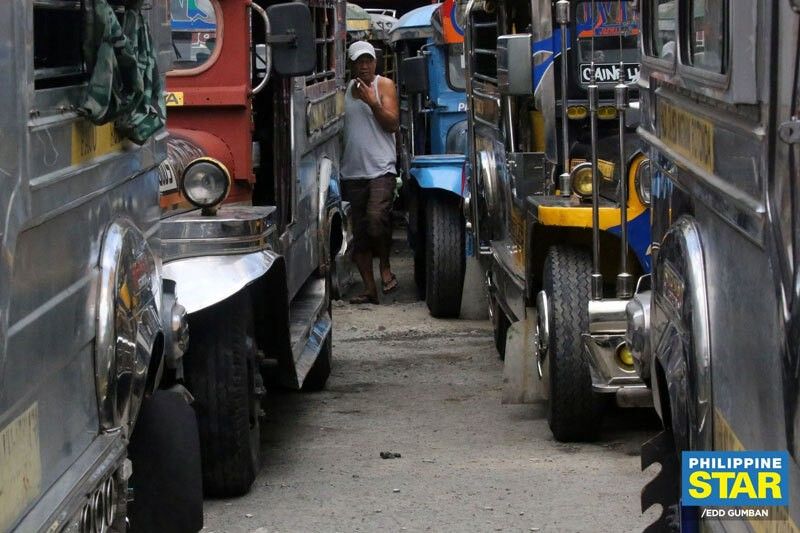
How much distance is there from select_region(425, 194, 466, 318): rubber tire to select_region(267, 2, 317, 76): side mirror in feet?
12.2

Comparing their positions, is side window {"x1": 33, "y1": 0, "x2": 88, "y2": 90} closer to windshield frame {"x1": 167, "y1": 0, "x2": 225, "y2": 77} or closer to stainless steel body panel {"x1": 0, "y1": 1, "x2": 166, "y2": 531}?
stainless steel body panel {"x1": 0, "y1": 1, "x2": 166, "y2": 531}

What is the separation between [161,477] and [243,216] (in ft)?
5.47

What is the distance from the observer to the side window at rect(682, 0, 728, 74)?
2833 millimetres

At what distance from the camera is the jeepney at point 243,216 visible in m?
5.30

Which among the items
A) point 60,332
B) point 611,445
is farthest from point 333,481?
point 60,332

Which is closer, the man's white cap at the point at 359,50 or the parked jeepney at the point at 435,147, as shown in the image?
the parked jeepney at the point at 435,147

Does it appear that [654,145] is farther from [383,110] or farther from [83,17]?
[383,110]

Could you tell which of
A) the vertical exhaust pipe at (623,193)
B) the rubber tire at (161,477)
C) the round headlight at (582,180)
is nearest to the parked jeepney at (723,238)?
the vertical exhaust pipe at (623,193)

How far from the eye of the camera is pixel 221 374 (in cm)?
532

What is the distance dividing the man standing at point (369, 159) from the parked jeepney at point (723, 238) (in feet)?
20.4

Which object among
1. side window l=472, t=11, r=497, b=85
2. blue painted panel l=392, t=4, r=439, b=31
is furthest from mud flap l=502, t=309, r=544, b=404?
blue painted panel l=392, t=4, r=439, b=31

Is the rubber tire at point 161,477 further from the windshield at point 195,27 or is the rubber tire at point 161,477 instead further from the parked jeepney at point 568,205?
the windshield at point 195,27

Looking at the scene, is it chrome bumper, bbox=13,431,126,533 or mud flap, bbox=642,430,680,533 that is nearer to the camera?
chrome bumper, bbox=13,431,126,533

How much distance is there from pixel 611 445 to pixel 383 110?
447cm
